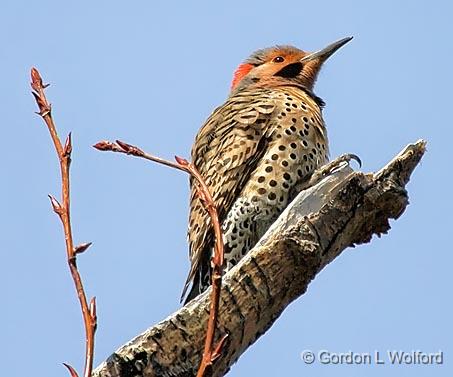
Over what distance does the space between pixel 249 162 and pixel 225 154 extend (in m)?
0.25

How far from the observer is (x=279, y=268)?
460 cm

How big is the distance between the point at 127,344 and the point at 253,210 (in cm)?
290

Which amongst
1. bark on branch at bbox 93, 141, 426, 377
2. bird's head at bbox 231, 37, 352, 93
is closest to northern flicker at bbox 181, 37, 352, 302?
bird's head at bbox 231, 37, 352, 93

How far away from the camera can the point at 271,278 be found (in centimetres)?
457

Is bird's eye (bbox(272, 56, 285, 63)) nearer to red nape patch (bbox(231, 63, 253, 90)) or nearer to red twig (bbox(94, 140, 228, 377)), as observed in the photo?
red nape patch (bbox(231, 63, 253, 90))

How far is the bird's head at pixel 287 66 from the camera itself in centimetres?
866

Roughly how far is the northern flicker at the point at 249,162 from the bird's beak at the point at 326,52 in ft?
3.15

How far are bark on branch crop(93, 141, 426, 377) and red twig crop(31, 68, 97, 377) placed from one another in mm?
Answer: 1005

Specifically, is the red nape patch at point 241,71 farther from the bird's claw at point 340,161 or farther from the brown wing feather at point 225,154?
the bird's claw at point 340,161

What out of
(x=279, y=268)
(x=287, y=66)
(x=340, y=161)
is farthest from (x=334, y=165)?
(x=287, y=66)

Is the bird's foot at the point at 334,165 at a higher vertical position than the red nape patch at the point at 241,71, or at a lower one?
lower

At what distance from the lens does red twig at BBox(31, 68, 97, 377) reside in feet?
8.98

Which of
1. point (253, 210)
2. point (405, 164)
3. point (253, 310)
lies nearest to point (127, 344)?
point (253, 310)

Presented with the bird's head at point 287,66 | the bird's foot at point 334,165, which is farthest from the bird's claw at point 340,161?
the bird's head at point 287,66
